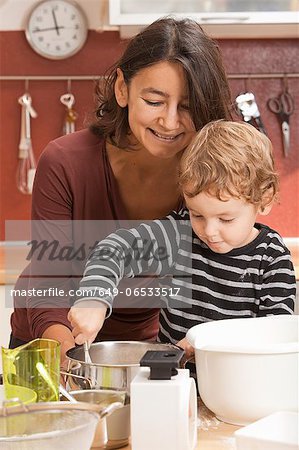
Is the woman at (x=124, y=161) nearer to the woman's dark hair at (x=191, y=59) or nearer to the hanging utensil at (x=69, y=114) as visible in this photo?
the woman's dark hair at (x=191, y=59)

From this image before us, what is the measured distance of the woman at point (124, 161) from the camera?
1.55 meters

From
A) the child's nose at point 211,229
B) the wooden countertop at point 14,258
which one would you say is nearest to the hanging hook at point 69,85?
the wooden countertop at point 14,258

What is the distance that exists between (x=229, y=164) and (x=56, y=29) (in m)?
1.92

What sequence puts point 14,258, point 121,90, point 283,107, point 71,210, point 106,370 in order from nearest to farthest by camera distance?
1. point 106,370
2. point 121,90
3. point 71,210
4. point 14,258
5. point 283,107

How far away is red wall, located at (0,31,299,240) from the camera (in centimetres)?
322

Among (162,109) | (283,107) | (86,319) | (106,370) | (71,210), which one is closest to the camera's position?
(106,370)

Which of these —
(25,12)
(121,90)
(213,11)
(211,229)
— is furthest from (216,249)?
(25,12)

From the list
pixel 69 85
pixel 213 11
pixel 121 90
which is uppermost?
pixel 213 11

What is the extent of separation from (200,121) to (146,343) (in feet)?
1.71

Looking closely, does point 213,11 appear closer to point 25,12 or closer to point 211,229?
point 25,12

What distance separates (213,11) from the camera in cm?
288

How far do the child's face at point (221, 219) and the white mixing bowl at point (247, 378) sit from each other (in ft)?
1.08

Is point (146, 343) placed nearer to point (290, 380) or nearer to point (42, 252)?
point (290, 380)

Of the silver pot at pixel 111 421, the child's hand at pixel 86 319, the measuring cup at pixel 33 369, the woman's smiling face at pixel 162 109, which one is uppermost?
the woman's smiling face at pixel 162 109
